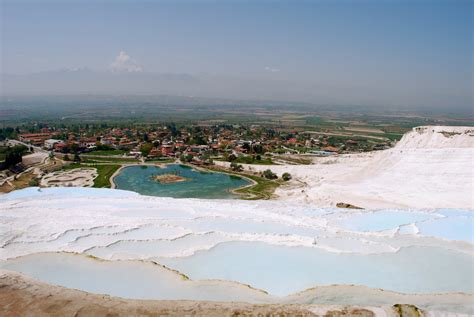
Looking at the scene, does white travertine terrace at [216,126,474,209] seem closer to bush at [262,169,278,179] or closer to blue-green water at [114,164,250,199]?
bush at [262,169,278,179]

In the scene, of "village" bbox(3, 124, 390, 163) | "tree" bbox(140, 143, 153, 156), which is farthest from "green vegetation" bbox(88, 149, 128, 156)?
"tree" bbox(140, 143, 153, 156)

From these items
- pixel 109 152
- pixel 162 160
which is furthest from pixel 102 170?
pixel 109 152

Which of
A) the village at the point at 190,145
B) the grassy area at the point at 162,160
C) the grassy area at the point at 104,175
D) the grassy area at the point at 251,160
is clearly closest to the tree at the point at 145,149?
the village at the point at 190,145

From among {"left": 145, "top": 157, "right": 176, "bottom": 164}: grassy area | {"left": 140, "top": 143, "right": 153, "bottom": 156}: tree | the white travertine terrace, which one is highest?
the white travertine terrace

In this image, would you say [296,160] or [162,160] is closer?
[162,160]

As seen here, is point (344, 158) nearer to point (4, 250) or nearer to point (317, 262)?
point (317, 262)

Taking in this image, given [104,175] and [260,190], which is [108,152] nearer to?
[104,175]

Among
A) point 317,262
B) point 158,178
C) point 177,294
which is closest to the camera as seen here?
point 177,294

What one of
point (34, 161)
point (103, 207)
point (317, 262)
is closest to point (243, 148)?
point (34, 161)
